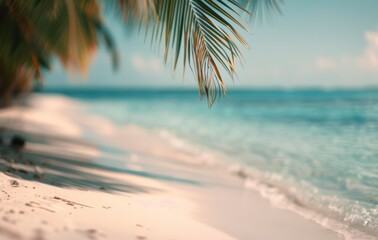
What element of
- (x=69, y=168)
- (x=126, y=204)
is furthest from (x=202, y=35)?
(x=69, y=168)

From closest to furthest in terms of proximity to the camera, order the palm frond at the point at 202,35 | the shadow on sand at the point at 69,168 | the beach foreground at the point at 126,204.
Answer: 1. the beach foreground at the point at 126,204
2. the palm frond at the point at 202,35
3. the shadow on sand at the point at 69,168

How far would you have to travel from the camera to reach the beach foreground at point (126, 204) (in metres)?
2.67

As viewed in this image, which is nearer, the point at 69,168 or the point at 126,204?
the point at 126,204

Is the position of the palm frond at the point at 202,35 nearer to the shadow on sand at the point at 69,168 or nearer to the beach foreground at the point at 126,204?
the beach foreground at the point at 126,204

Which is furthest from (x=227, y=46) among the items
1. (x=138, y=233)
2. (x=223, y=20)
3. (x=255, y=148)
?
(x=255, y=148)

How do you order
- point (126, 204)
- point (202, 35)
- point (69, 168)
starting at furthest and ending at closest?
point (69, 168), point (126, 204), point (202, 35)

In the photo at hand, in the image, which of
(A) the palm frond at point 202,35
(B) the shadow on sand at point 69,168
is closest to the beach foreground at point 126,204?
(B) the shadow on sand at point 69,168

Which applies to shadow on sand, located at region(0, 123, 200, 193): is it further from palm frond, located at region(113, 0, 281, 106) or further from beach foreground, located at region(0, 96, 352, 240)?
palm frond, located at region(113, 0, 281, 106)

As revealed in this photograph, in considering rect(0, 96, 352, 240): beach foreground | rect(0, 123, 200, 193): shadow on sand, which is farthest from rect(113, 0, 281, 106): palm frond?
rect(0, 123, 200, 193): shadow on sand

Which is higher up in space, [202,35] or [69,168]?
[202,35]

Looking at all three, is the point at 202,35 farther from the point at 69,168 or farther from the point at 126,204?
the point at 69,168

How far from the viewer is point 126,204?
3.52 metres

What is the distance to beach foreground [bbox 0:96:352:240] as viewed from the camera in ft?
8.77

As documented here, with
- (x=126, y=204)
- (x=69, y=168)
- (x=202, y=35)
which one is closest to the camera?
(x=202, y=35)
